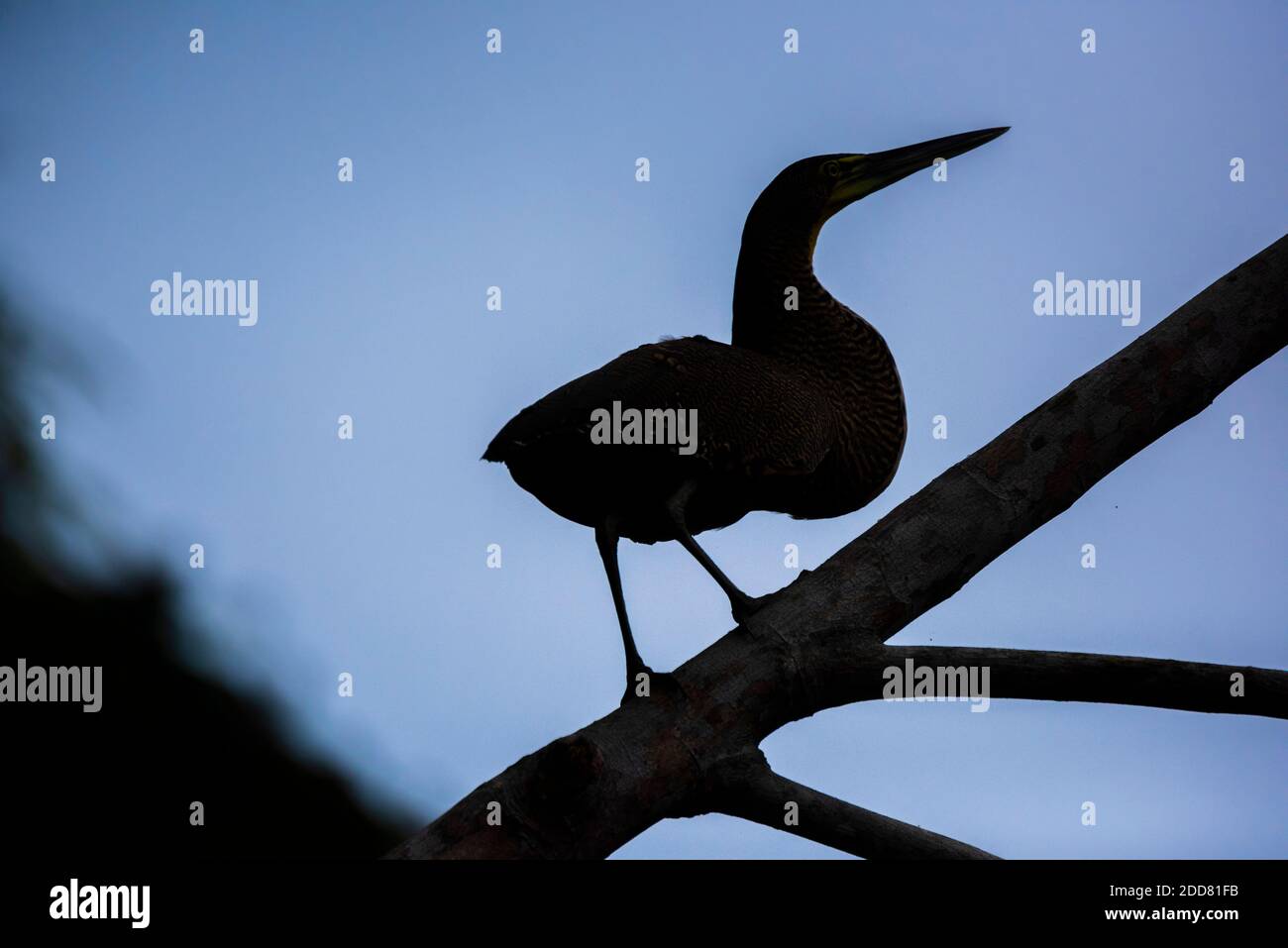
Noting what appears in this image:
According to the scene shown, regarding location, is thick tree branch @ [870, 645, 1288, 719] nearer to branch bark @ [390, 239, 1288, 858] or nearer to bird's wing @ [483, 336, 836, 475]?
branch bark @ [390, 239, 1288, 858]

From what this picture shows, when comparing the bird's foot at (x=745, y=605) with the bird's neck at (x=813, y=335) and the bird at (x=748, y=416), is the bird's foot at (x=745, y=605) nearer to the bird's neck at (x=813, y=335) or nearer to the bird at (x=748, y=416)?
A: the bird at (x=748, y=416)

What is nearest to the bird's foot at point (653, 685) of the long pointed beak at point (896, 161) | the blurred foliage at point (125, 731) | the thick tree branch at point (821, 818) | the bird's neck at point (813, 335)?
the thick tree branch at point (821, 818)

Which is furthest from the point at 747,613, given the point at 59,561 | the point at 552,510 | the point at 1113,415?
the point at 59,561

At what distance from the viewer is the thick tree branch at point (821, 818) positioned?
9.53 ft

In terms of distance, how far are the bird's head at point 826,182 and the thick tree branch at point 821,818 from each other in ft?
7.07

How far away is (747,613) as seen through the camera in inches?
134

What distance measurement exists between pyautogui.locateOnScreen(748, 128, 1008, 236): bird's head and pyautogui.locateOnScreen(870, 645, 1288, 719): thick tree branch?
201 centimetres

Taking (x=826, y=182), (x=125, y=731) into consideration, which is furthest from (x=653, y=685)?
(x=125, y=731)

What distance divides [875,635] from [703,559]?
1.87 ft

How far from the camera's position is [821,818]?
2.97 meters

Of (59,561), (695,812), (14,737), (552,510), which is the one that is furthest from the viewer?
(59,561)

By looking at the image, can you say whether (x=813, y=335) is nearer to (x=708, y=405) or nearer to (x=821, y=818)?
(x=708, y=405)
